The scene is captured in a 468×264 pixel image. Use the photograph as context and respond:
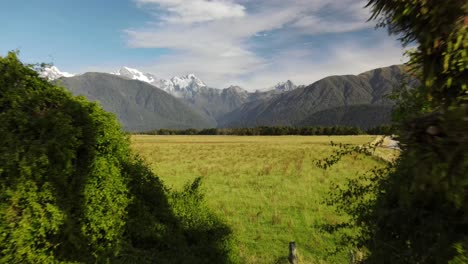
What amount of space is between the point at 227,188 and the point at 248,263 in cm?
1322

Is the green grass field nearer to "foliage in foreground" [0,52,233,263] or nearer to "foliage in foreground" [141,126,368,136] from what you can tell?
"foliage in foreground" [0,52,233,263]

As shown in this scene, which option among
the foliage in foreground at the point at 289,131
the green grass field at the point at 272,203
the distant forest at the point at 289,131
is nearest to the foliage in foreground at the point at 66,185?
the green grass field at the point at 272,203

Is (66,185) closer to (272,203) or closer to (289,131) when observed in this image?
(272,203)

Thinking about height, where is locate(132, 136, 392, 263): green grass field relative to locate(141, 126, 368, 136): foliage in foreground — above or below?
below

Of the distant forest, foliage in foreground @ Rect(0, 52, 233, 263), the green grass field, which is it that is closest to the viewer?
foliage in foreground @ Rect(0, 52, 233, 263)

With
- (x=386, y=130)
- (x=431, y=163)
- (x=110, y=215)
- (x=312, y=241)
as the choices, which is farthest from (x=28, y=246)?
(x=312, y=241)

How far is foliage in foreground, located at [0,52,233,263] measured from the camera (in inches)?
271

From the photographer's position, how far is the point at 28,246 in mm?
6945

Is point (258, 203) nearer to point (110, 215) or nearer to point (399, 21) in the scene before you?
point (110, 215)

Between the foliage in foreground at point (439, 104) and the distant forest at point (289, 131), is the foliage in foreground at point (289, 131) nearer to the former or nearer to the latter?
the distant forest at point (289, 131)

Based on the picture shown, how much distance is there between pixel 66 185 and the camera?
25.2 feet

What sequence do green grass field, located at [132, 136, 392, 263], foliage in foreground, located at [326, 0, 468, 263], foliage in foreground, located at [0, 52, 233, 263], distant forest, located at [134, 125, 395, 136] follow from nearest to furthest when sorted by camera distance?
1. foliage in foreground, located at [326, 0, 468, 263]
2. foliage in foreground, located at [0, 52, 233, 263]
3. green grass field, located at [132, 136, 392, 263]
4. distant forest, located at [134, 125, 395, 136]

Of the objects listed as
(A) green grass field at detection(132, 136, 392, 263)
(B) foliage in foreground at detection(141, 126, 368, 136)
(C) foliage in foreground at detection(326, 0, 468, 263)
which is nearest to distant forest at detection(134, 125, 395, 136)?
(B) foliage in foreground at detection(141, 126, 368, 136)

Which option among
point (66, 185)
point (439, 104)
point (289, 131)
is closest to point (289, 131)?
point (289, 131)
